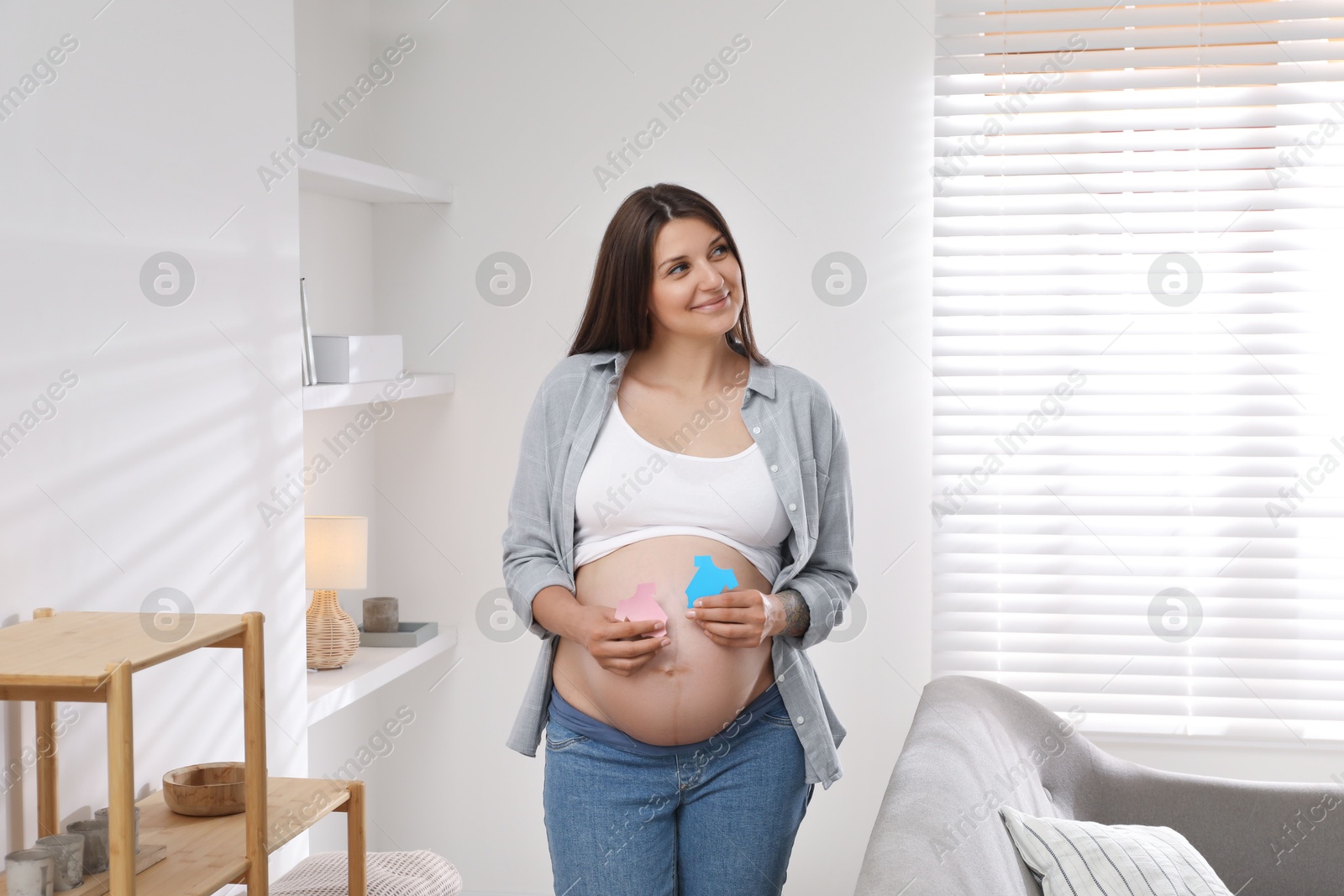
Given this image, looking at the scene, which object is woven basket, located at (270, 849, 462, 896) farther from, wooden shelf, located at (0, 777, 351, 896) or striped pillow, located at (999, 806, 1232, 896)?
striped pillow, located at (999, 806, 1232, 896)

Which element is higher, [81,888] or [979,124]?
[979,124]

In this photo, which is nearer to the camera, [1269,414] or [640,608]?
[640,608]

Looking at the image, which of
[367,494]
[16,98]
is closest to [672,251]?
[16,98]

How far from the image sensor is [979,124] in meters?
2.87

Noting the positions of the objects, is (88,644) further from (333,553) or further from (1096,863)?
(1096,863)

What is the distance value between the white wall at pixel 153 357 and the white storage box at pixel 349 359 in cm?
28

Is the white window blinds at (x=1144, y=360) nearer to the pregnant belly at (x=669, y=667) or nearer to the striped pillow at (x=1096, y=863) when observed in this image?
the striped pillow at (x=1096, y=863)

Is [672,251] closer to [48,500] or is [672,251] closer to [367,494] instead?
[48,500]

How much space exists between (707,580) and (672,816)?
1.18 ft

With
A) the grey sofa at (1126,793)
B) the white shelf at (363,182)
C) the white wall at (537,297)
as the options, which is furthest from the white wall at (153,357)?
the grey sofa at (1126,793)

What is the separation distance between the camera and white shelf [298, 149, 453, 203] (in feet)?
7.89

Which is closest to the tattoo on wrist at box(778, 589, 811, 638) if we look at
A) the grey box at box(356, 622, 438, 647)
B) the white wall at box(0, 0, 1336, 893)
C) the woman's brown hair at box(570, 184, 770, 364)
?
the woman's brown hair at box(570, 184, 770, 364)

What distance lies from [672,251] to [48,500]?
949 millimetres

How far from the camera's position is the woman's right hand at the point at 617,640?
1.53 m
